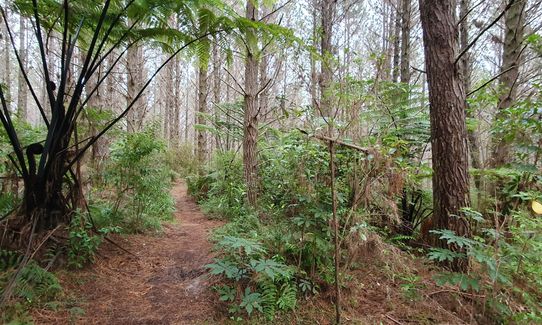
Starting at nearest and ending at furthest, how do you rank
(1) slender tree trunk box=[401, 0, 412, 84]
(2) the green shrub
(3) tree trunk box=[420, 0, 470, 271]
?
(3) tree trunk box=[420, 0, 470, 271] → (2) the green shrub → (1) slender tree trunk box=[401, 0, 412, 84]

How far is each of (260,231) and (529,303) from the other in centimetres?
238

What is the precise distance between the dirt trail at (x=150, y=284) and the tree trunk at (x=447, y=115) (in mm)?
2546

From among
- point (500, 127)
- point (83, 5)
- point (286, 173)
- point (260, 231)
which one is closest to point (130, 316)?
point (260, 231)

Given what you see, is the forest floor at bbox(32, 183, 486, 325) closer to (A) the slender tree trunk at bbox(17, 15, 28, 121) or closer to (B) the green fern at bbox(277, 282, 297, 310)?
(B) the green fern at bbox(277, 282, 297, 310)

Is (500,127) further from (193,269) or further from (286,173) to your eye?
(193,269)

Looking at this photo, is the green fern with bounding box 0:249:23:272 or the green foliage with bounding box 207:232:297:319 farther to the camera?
the green fern with bounding box 0:249:23:272

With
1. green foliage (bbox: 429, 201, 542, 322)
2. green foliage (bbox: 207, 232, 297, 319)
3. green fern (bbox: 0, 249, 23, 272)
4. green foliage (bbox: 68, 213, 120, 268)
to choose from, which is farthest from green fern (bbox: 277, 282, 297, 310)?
green fern (bbox: 0, 249, 23, 272)

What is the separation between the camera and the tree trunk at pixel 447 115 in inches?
114

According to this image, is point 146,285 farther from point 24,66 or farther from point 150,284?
point 24,66

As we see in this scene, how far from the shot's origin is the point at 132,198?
3988mm

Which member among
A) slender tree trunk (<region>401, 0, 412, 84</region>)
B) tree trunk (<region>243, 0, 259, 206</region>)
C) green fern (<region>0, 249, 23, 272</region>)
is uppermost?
slender tree trunk (<region>401, 0, 412, 84</region>)

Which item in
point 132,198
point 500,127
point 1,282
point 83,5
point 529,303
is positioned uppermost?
point 83,5

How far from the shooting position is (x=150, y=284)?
2807mm

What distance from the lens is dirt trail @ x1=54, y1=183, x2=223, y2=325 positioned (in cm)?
229
